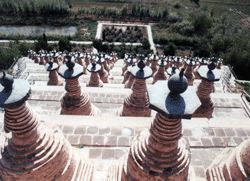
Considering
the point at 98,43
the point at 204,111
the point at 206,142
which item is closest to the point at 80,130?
the point at 206,142

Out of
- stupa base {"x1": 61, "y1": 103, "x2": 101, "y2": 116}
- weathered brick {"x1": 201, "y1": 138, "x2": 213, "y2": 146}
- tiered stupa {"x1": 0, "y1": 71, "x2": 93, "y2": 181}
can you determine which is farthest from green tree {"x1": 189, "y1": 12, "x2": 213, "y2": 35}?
tiered stupa {"x1": 0, "y1": 71, "x2": 93, "y2": 181}

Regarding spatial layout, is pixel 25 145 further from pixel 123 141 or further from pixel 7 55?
pixel 7 55

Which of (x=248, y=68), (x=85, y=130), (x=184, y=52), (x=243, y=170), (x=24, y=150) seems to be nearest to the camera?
(x=24, y=150)

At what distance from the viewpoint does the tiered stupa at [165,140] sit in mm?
Answer: 3447

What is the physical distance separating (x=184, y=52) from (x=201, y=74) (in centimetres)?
3449

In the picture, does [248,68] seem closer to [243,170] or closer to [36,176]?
[243,170]

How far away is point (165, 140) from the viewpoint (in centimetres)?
406

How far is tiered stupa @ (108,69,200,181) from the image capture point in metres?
3.45

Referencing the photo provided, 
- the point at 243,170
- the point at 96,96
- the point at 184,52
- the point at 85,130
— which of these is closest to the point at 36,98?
the point at 96,96

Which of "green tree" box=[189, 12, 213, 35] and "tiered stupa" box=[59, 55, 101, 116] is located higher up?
"tiered stupa" box=[59, 55, 101, 116]

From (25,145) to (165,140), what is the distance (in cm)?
333

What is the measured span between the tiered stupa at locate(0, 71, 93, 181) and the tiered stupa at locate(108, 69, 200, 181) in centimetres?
194

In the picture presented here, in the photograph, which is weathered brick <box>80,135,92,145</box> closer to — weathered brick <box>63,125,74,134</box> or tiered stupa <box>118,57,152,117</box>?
weathered brick <box>63,125,74,134</box>

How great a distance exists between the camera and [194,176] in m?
6.13
